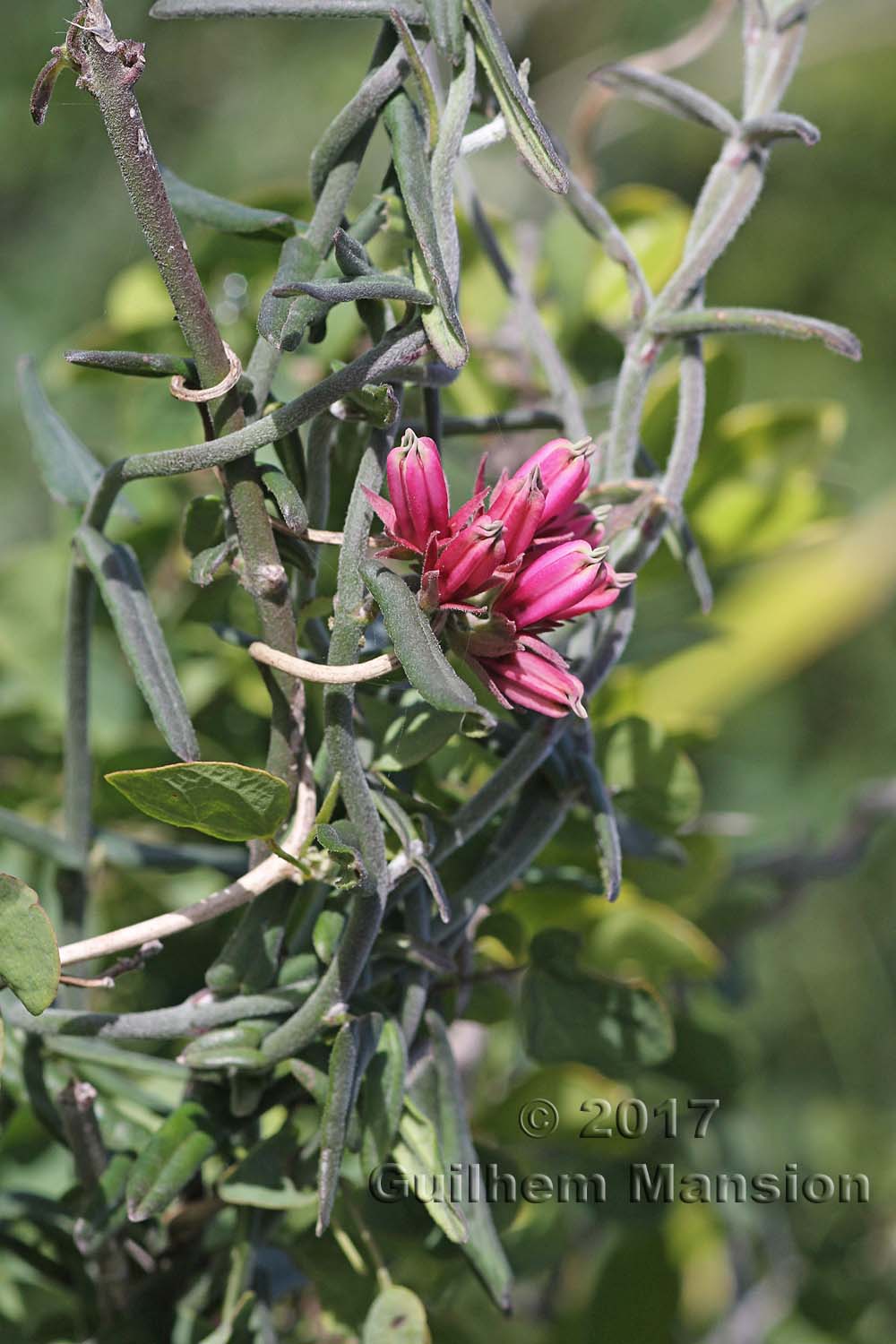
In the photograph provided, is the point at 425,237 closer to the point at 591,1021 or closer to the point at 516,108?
the point at 516,108

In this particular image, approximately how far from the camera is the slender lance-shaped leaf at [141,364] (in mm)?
273

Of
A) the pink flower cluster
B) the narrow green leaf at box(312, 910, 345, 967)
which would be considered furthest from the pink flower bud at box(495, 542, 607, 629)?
the narrow green leaf at box(312, 910, 345, 967)

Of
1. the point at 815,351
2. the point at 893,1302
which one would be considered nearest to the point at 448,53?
the point at 893,1302

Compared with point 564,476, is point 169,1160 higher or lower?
lower

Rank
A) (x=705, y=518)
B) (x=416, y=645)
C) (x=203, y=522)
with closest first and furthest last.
Result: 1. (x=416, y=645)
2. (x=203, y=522)
3. (x=705, y=518)

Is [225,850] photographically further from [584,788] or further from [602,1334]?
[602,1334]

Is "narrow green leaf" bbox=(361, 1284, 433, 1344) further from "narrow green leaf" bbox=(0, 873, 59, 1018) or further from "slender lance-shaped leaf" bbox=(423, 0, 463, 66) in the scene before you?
"slender lance-shaped leaf" bbox=(423, 0, 463, 66)

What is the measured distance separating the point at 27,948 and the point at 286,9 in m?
0.25

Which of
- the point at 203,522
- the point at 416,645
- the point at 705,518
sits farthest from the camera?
the point at 705,518

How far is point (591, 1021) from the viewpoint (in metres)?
0.44

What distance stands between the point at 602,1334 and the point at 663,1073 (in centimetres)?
11

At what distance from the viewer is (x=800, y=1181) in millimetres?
599

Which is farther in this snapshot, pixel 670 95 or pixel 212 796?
pixel 670 95

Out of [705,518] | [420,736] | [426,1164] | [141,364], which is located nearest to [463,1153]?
[426,1164]
